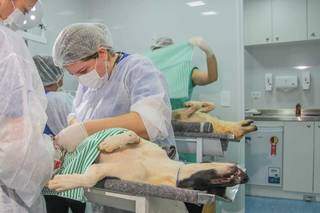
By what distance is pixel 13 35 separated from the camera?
89 centimetres

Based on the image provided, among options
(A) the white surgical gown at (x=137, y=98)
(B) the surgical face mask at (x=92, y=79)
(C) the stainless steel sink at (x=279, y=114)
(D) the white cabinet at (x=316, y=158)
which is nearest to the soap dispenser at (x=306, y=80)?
(C) the stainless steel sink at (x=279, y=114)

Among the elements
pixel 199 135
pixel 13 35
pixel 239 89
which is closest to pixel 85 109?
pixel 13 35

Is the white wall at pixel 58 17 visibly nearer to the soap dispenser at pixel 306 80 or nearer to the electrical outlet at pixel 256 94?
the electrical outlet at pixel 256 94

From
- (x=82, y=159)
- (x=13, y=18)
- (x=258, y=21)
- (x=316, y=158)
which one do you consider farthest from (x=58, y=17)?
(x=316, y=158)

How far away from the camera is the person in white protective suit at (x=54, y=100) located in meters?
1.67

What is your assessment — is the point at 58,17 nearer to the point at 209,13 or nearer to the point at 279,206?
the point at 209,13

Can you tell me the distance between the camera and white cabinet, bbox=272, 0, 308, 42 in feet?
11.4

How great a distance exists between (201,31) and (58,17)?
1.20 meters

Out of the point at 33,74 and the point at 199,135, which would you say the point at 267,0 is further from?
the point at 33,74

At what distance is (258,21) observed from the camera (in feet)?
12.1

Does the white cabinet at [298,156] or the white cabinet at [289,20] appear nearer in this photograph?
the white cabinet at [298,156]

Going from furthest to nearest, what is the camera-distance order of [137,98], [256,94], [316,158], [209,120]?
[256,94] → [316,158] → [209,120] → [137,98]

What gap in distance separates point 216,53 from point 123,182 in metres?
1.78

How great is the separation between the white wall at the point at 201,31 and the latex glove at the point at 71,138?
1.55 meters
